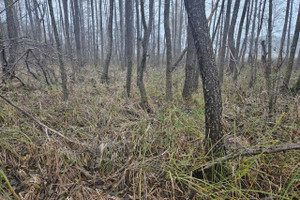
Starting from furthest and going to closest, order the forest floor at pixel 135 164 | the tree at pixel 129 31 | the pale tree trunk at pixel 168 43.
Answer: the tree at pixel 129 31, the pale tree trunk at pixel 168 43, the forest floor at pixel 135 164

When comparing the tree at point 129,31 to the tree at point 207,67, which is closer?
the tree at point 207,67

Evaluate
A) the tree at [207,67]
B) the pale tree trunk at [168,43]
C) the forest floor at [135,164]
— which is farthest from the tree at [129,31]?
the tree at [207,67]

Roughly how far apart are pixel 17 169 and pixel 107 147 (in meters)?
1.05

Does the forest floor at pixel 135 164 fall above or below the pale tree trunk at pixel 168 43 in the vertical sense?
below

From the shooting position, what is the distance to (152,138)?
2.38 meters

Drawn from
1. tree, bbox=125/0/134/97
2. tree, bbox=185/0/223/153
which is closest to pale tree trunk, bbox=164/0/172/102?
tree, bbox=125/0/134/97

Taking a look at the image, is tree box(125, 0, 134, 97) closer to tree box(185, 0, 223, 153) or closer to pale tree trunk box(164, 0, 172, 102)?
pale tree trunk box(164, 0, 172, 102)

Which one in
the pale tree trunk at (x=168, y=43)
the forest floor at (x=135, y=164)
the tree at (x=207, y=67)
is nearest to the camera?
the tree at (x=207, y=67)

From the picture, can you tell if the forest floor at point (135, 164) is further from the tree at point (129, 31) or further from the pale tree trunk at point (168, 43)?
the tree at point (129, 31)

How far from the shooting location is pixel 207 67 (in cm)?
151

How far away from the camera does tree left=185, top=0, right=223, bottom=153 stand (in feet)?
4.80

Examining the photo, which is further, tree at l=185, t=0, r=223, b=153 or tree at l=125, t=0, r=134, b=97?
tree at l=125, t=0, r=134, b=97

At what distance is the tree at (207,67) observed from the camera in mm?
1463

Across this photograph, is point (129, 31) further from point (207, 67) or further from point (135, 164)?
point (135, 164)
